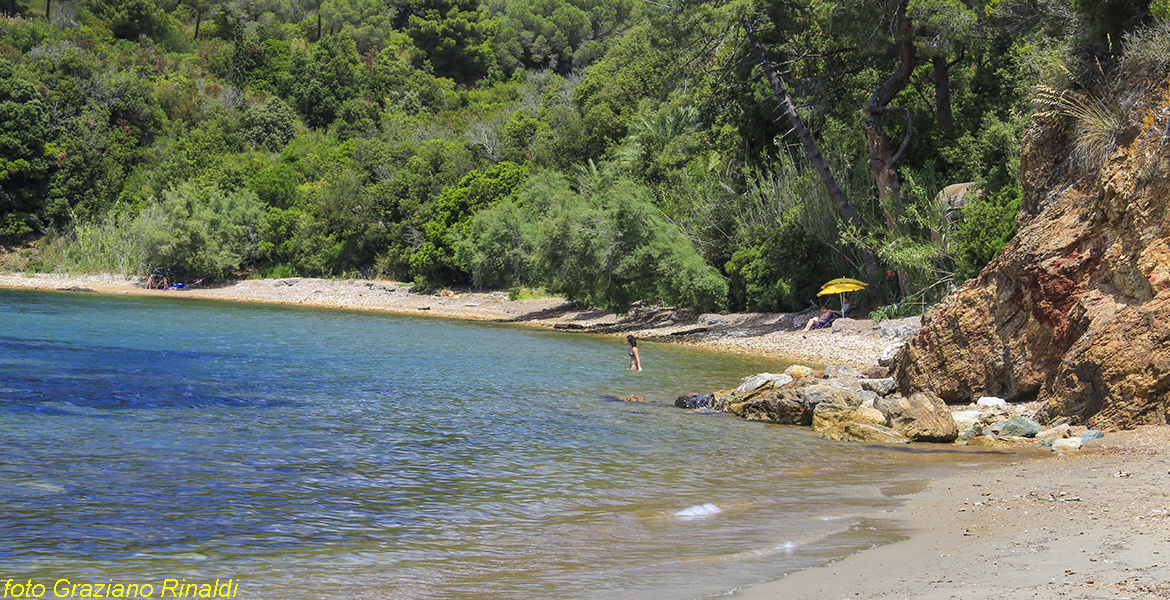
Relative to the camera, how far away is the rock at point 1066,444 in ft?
39.1

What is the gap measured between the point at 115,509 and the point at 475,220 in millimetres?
40405

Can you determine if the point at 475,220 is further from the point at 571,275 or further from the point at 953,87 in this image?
the point at 953,87

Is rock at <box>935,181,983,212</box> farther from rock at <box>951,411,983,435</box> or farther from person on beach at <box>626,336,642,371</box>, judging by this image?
rock at <box>951,411,983,435</box>

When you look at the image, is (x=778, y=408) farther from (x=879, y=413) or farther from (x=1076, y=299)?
(x=1076, y=299)

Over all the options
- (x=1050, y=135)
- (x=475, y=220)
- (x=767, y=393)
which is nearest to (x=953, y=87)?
Answer: (x=1050, y=135)

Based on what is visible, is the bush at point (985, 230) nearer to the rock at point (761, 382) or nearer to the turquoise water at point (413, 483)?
the turquoise water at point (413, 483)

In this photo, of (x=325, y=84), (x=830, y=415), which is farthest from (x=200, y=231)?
(x=830, y=415)

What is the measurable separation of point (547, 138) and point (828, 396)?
42745 mm

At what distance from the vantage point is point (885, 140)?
30609 mm

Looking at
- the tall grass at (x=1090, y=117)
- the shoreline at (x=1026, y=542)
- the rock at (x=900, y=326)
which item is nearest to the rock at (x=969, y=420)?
the shoreline at (x=1026, y=542)

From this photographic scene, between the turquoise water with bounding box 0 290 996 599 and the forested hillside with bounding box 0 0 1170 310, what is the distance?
8.85 metres

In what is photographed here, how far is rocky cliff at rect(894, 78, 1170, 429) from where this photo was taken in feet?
41.1

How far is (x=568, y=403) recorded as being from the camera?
1855 centimetres

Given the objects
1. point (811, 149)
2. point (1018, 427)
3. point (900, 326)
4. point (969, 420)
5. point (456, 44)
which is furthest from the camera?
point (456, 44)
